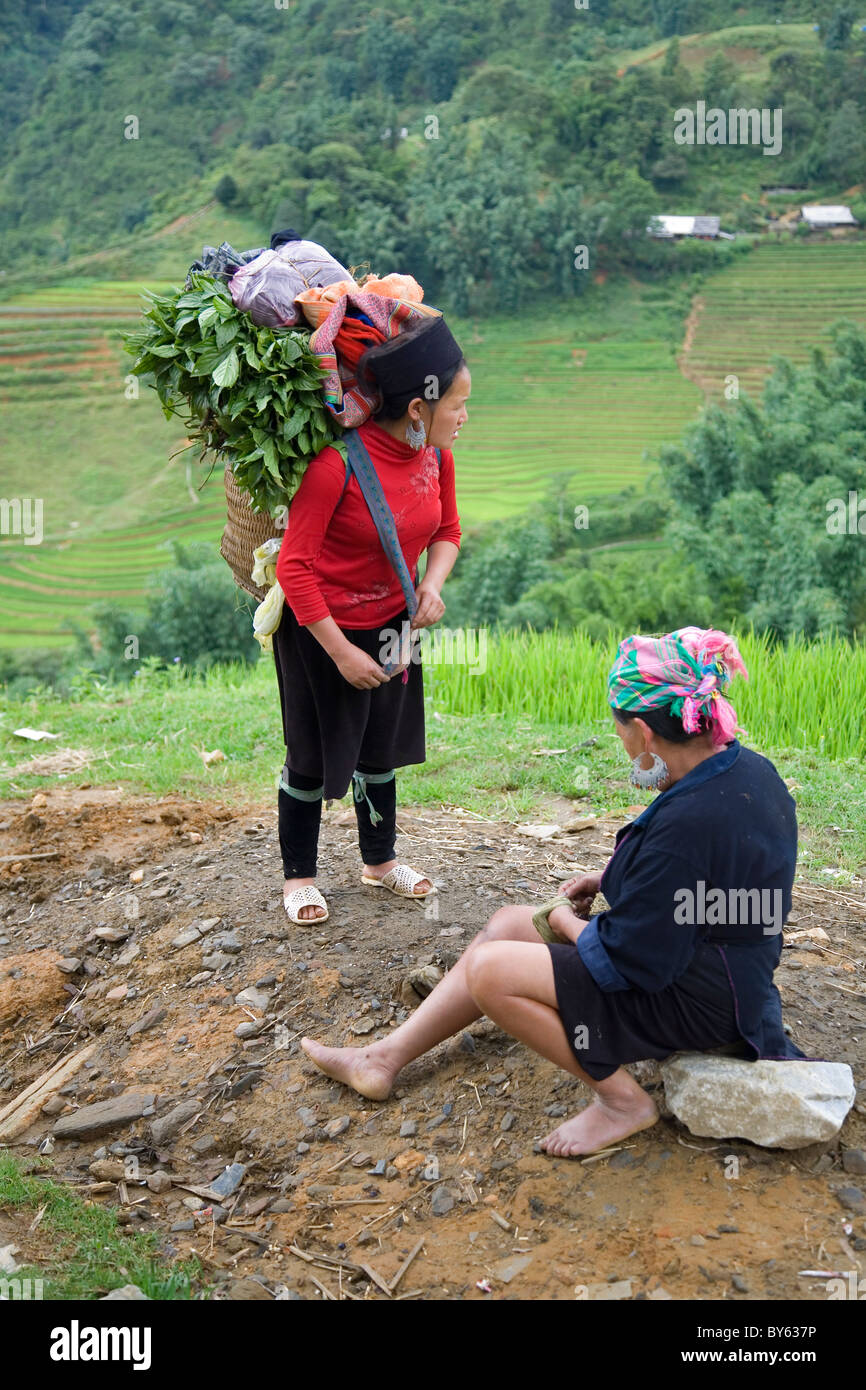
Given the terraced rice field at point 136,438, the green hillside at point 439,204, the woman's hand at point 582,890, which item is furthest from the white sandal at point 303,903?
the terraced rice field at point 136,438

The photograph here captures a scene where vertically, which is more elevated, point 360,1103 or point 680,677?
point 680,677

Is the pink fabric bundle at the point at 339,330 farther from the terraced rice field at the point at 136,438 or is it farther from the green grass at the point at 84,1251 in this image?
the terraced rice field at the point at 136,438

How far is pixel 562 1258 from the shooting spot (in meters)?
2.36

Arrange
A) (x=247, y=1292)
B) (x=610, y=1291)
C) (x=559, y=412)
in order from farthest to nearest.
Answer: (x=559, y=412) → (x=247, y=1292) → (x=610, y=1291)

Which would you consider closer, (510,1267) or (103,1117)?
(510,1267)

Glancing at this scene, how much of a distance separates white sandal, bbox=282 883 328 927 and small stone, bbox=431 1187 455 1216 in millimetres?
1178

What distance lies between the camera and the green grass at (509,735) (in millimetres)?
5035

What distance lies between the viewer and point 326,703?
3297 millimetres

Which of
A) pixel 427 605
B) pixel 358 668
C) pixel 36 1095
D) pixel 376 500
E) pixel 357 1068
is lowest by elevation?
pixel 36 1095

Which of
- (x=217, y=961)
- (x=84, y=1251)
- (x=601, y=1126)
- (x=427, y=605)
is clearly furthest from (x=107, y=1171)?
(x=427, y=605)

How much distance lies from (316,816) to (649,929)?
5.01ft

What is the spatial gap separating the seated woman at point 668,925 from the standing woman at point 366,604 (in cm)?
94

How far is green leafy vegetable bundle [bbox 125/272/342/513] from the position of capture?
9.60 feet

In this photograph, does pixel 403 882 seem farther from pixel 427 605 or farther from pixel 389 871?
pixel 427 605
